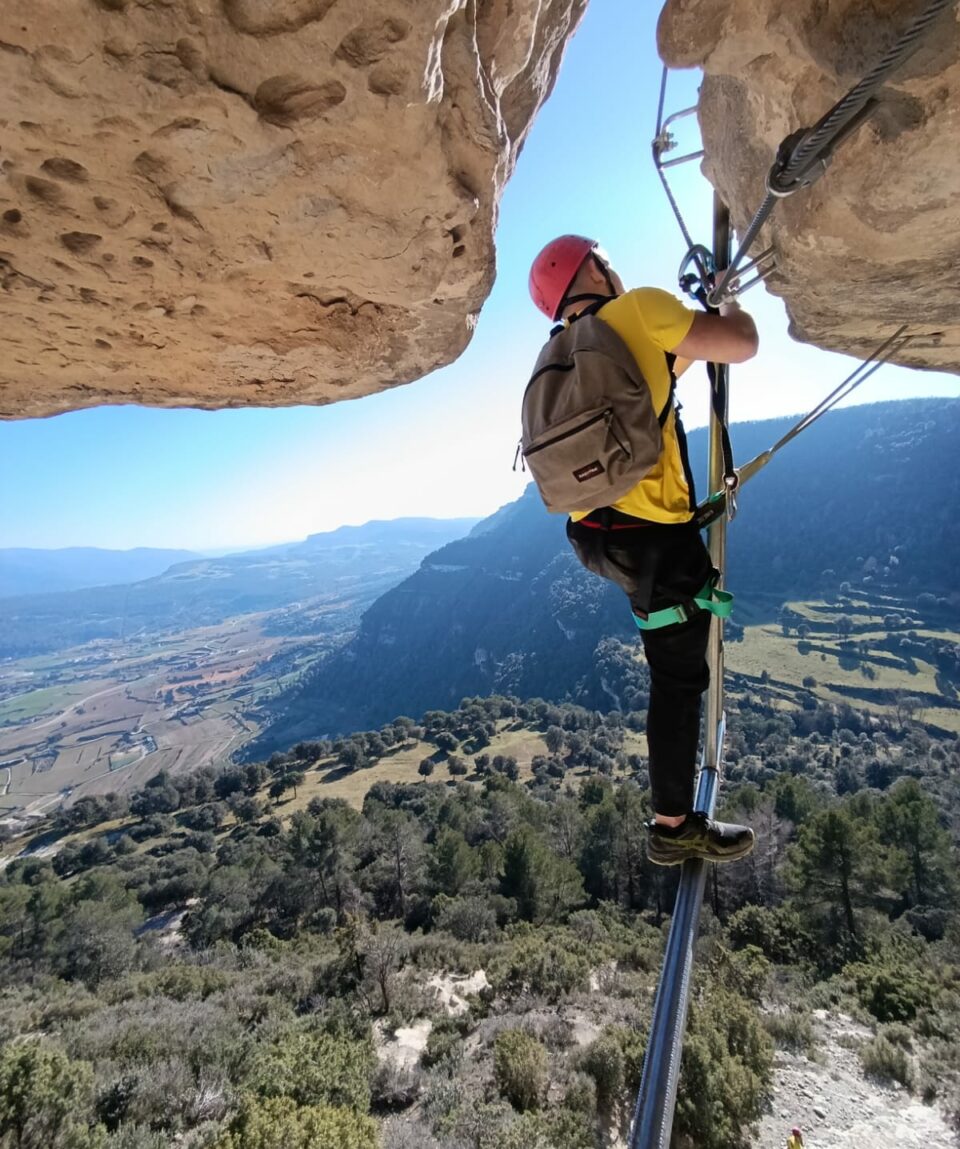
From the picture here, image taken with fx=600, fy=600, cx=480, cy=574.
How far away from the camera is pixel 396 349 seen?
4426 millimetres

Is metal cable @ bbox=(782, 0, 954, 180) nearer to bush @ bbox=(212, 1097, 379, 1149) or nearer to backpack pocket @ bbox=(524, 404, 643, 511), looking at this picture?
backpack pocket @ bbox=(524, 404, 643, 511)

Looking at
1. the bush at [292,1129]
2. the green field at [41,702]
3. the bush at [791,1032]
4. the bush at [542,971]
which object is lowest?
the green field at [41,702]

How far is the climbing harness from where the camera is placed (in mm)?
1590

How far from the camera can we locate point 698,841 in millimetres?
2760

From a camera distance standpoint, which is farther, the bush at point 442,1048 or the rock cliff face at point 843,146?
the bush at point 442,1048

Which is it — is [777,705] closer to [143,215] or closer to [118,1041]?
[118,1041]

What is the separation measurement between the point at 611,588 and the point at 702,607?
112 metres

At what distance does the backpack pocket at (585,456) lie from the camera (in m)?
2.18

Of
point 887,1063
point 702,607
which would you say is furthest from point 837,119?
point 887,1063

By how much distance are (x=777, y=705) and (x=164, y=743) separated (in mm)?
99183

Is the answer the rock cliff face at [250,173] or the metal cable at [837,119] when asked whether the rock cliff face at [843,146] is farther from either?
the rock cliff face at [250,173]

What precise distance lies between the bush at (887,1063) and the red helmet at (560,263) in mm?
17016

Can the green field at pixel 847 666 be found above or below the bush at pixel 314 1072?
below

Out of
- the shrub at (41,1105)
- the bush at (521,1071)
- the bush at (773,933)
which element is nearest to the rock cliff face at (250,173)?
the shrub at (41,1105)
